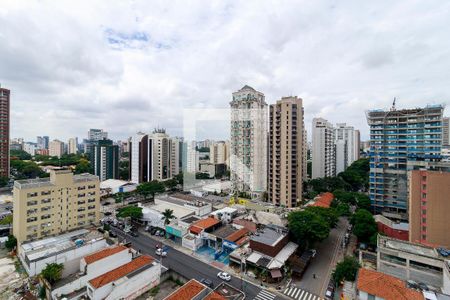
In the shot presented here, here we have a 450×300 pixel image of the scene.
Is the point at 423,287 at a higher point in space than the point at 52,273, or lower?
lower

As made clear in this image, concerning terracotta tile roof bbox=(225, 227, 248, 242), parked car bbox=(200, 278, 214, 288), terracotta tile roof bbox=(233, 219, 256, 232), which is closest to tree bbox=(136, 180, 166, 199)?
terracotta tile roof bbox=(233, 219, 256, 232)

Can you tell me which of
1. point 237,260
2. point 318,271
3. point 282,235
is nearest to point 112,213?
point 237,260

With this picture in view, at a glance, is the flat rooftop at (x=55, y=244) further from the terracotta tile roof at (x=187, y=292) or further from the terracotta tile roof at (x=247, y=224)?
the terracotta tile roof at (x=247, y=224)

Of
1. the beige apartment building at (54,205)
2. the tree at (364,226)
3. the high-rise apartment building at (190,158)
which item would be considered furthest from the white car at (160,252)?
the high-rise apartment building at (190,158)

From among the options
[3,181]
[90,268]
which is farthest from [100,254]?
[3,181]

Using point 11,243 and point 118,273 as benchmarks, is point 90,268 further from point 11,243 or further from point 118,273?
point 11,243
